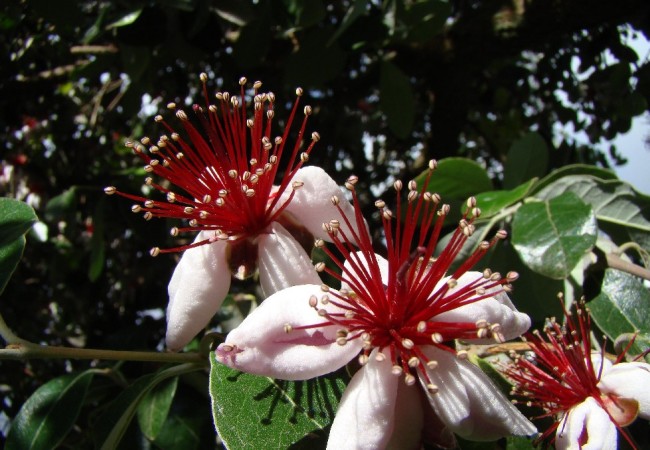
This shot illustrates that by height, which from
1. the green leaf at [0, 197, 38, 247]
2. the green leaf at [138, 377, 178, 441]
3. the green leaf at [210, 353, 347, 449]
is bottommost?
the green leaf at [138, 377, 178, 441]

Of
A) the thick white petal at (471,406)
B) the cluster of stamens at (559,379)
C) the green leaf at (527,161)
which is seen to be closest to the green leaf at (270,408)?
the thick white petal at (471,406)

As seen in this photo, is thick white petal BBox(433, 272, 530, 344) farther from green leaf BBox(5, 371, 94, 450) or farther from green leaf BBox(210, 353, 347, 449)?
green leaf BBox(5, 371, 94, 450)

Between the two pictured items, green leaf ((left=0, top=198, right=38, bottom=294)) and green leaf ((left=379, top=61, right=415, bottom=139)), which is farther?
green leaf ((left=379, top=61, right=415, bottom=139))

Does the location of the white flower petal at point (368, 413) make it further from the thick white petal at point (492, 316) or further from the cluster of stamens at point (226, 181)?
the cluster of stamens at point (226, 181)

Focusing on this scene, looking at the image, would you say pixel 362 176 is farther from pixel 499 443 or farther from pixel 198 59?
pixel 499 443

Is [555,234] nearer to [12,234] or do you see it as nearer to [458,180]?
[458,180]

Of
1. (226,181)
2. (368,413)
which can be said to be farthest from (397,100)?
(368,413)

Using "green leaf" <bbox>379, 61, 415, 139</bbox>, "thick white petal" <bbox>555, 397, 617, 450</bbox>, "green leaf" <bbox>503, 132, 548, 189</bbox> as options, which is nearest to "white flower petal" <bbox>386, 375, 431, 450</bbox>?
"thick white petal" <bbox>555, 397, 617, 450</bbox>

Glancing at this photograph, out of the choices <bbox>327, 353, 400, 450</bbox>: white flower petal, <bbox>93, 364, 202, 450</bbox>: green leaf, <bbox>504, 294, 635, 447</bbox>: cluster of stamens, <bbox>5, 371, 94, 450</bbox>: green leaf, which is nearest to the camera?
<bbox>327, 353, 400, 450</bbox>: white flower petal

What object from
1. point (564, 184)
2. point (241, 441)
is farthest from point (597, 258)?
point (241, 441)
